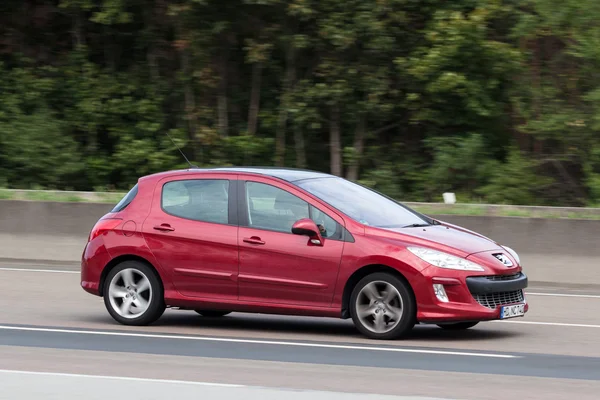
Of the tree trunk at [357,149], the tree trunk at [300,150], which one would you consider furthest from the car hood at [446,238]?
the tree trunk at [300,150]

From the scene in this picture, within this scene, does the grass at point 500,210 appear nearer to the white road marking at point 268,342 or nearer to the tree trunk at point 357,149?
the white road marking at point 268,342

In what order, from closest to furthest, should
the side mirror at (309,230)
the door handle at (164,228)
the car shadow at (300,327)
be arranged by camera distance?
the side mirror at (309,230)
the car shadow at (300,327)
the door handle at (164,228)

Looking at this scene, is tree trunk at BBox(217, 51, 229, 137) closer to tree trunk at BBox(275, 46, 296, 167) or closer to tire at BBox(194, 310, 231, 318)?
tree trunk at BBox(275, 46, 296, 167)

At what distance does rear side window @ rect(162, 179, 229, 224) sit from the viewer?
35.7 feet

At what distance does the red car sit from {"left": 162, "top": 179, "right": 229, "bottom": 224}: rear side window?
1cm

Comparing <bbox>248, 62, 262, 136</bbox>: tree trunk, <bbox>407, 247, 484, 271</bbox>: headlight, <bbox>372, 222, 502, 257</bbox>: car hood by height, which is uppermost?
<bbox>248, 62, 262, 136</bbox>: tree trunk

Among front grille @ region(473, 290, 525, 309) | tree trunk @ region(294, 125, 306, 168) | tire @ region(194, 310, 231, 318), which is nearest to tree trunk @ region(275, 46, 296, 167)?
tree trunk @ region(294, 125, 306, 168)

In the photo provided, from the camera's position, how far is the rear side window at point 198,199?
35.7 ft

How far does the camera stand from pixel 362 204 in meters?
10.8

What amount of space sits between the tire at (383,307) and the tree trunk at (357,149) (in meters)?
12.7

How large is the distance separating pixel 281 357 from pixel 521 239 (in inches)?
272

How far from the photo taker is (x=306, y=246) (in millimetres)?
10312

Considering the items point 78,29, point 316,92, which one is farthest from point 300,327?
point 78,29

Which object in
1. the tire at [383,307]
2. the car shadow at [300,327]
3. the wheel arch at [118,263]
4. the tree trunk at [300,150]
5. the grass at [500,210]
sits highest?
the tree trunk at [300,150]
